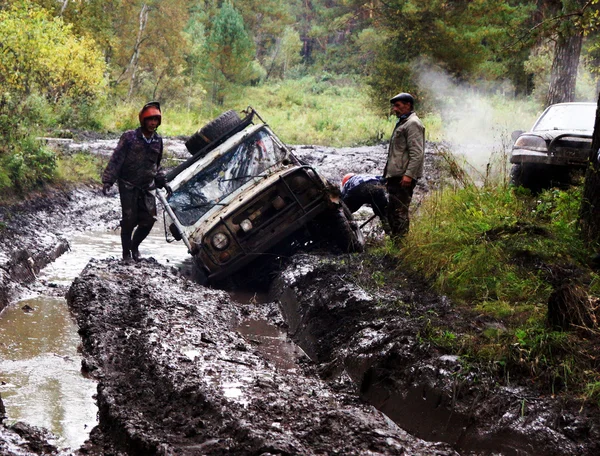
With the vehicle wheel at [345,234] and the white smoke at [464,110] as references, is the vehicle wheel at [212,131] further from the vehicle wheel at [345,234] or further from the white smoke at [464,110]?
the white smoke at [464,110]

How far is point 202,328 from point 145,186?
3411 mm

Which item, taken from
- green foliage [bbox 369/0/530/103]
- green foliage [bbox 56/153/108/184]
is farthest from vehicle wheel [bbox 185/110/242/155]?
green foliage [bbox 369/0/530/103]

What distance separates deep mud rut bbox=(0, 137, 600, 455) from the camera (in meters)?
3.71

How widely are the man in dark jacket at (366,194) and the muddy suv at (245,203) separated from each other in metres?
0.44

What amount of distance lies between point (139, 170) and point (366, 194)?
2.84 metres

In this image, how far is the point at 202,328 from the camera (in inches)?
234

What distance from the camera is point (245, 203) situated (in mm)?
7824

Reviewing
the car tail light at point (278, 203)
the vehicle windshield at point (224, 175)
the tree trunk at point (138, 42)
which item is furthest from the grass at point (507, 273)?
the tree trunk at point (138, 42)

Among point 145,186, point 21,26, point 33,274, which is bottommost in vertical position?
point 33,274

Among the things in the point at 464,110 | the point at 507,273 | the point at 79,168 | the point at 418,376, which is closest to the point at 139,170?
the point at 507,273

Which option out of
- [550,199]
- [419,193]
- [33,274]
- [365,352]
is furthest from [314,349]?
[419,193]

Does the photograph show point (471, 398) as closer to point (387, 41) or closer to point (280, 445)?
point (280, 445)

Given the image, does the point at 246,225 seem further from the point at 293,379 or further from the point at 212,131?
the point at 293,379

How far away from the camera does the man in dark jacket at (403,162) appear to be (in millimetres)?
7680
